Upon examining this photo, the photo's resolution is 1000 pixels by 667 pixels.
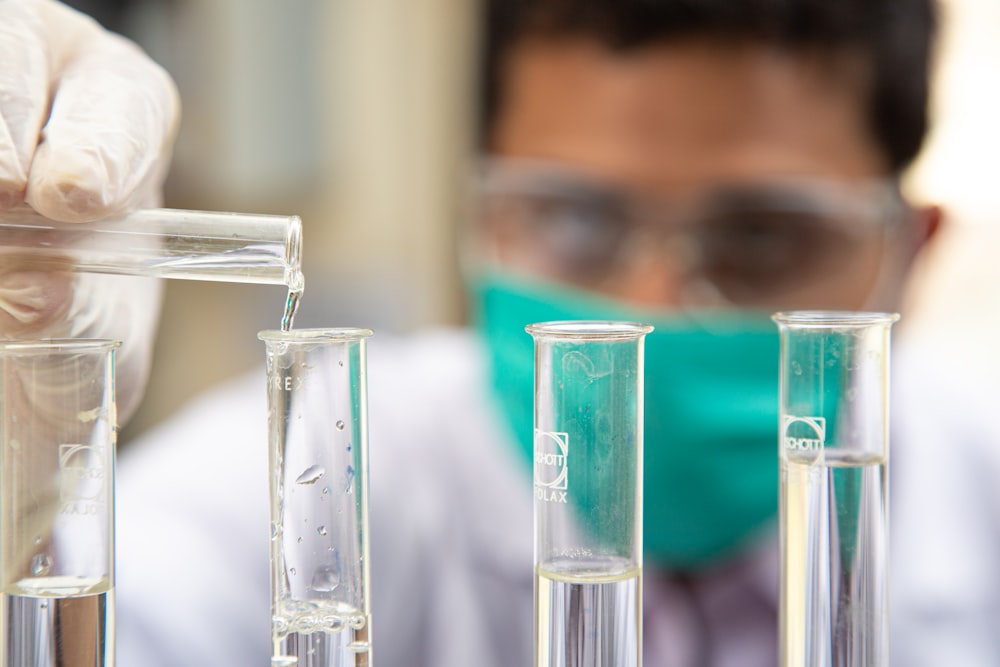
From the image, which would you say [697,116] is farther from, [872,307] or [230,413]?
[230,413]

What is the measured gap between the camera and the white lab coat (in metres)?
1.72

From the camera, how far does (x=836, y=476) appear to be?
69 centimetres

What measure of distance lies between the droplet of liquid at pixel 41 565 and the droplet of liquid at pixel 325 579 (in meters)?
0.17

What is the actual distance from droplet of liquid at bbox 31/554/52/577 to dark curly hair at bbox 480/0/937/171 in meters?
1.25

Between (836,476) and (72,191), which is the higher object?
(72,191)

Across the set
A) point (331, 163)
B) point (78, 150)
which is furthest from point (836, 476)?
point (331, 163)

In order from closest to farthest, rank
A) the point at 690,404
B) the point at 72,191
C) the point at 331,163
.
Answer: the point at 72,191 → the point at 690,404 → the point at 331,163

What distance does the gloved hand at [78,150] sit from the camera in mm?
771

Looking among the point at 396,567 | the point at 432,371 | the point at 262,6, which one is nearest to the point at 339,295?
the point at 262,6

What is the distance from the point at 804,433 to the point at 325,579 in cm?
33

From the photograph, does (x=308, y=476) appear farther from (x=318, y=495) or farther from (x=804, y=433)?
(x=804, y=433)

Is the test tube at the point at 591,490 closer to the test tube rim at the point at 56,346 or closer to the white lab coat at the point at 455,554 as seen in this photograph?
the test tube rim at the point at 56,346

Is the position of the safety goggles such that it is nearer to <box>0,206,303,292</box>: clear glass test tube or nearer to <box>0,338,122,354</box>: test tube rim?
<box>0,206,303,292</box>: clear glass test tube

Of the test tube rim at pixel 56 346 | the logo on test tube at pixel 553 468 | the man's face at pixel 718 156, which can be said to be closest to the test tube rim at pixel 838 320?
the logo on test tube at pixel 553 468
